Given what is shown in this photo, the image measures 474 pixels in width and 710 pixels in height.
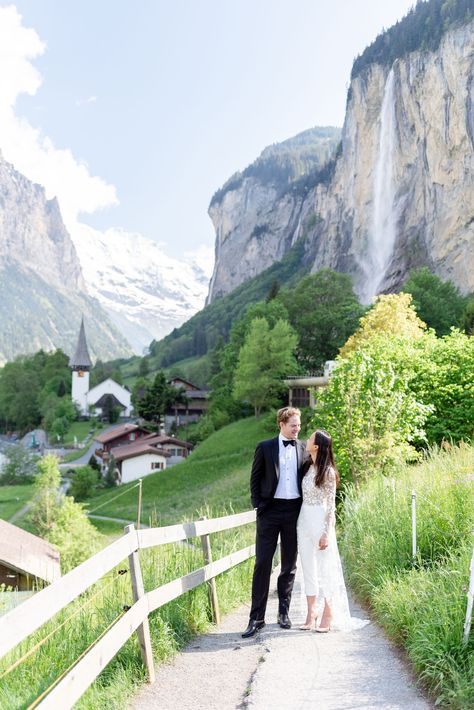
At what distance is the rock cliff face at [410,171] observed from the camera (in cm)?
7988

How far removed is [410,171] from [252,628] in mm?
90606

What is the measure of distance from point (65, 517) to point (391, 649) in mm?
33119

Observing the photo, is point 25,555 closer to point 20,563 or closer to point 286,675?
Result: point 20,563

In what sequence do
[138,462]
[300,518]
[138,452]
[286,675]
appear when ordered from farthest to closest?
1. [138,462]
2. [138,452]
3. [300,518]
4. [286,675]

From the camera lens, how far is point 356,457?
49.4 ft

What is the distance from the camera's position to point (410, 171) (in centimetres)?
9038

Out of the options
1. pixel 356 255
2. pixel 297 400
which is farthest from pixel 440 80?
pixel 297 400

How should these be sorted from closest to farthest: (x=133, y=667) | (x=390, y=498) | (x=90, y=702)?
1. (x=90, y=702)
2. (x=133, y=667)
3. (x=390, y=498)

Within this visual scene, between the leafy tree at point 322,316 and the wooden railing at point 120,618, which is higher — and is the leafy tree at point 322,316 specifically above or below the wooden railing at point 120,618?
above

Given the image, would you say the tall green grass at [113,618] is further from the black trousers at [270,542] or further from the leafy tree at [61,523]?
the leafy tree at [61,523]

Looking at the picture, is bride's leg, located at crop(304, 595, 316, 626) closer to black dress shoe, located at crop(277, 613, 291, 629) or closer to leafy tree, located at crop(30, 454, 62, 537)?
black dress shoe, located at crop(277, 613, 291, 629)

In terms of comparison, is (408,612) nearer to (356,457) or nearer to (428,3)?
(356,457)

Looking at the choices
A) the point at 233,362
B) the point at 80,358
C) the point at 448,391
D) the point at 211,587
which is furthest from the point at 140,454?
the point at 80,358

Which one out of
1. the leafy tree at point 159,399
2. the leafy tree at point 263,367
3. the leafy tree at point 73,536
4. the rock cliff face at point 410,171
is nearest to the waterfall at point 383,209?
the rock cliff face at point 410,171
